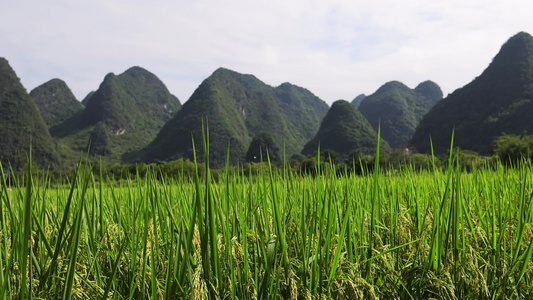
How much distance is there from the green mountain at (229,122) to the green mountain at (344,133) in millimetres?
12835

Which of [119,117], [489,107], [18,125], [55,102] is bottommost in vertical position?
[489,107]

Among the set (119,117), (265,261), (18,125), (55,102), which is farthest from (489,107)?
(55,102)

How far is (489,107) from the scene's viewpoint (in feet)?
213

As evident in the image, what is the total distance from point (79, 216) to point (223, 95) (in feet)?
353

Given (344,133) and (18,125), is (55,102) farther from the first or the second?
(344,133)

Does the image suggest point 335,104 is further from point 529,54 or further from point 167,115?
point 167,115

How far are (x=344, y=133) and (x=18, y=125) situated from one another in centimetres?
7456

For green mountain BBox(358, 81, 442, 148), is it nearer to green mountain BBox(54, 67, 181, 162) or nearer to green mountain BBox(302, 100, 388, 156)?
green mountain BBox(302, 100, 388, 156)

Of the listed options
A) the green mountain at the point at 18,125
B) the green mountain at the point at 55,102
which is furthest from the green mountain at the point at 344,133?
the green mountain at the point at 55,102

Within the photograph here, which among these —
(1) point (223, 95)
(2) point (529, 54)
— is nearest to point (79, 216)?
(2) point (529, 54)

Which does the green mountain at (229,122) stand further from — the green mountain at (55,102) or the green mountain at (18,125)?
the green mountain at (55,102)

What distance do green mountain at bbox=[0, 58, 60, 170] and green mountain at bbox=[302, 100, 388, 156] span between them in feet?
190

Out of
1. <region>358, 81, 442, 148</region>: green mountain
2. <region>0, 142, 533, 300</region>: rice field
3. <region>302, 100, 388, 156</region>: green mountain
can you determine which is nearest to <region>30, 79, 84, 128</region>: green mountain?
<region>302, 100, 388, 156</region>: green mountain

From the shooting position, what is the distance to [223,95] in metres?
106
